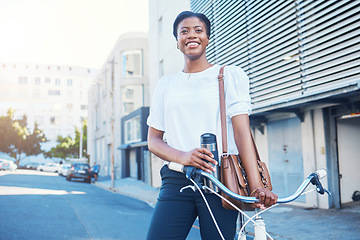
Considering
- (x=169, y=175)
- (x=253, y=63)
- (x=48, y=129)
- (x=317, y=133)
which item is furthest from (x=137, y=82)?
(x=48, y=129)

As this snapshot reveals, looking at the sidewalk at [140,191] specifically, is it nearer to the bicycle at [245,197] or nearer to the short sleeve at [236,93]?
the short sleeve at [236,93]

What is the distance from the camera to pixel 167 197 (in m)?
1.90

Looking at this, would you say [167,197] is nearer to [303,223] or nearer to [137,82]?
[303,223]

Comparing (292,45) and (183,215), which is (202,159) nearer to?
(183,215)

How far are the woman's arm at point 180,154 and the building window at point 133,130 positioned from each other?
26.2 m

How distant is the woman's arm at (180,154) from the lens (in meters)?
1.65

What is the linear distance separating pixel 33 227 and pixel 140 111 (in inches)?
780

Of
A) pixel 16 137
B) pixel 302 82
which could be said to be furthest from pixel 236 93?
pixel 16 137

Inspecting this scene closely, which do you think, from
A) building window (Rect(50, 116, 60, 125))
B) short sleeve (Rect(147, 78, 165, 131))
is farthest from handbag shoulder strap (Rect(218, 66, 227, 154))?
building window (Rect(50, 116, 60, 125))

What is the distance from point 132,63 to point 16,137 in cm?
3299

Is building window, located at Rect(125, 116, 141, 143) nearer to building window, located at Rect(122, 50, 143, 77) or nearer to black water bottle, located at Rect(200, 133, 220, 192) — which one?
building window, located at Rect(122, 50, 143, 77)

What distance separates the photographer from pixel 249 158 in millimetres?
1711

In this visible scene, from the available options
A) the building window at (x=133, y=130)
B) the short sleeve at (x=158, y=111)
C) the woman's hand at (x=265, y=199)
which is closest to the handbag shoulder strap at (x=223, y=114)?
the woman's hand at (x=265, y=199)

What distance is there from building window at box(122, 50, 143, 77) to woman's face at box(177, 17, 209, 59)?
1171 inches
